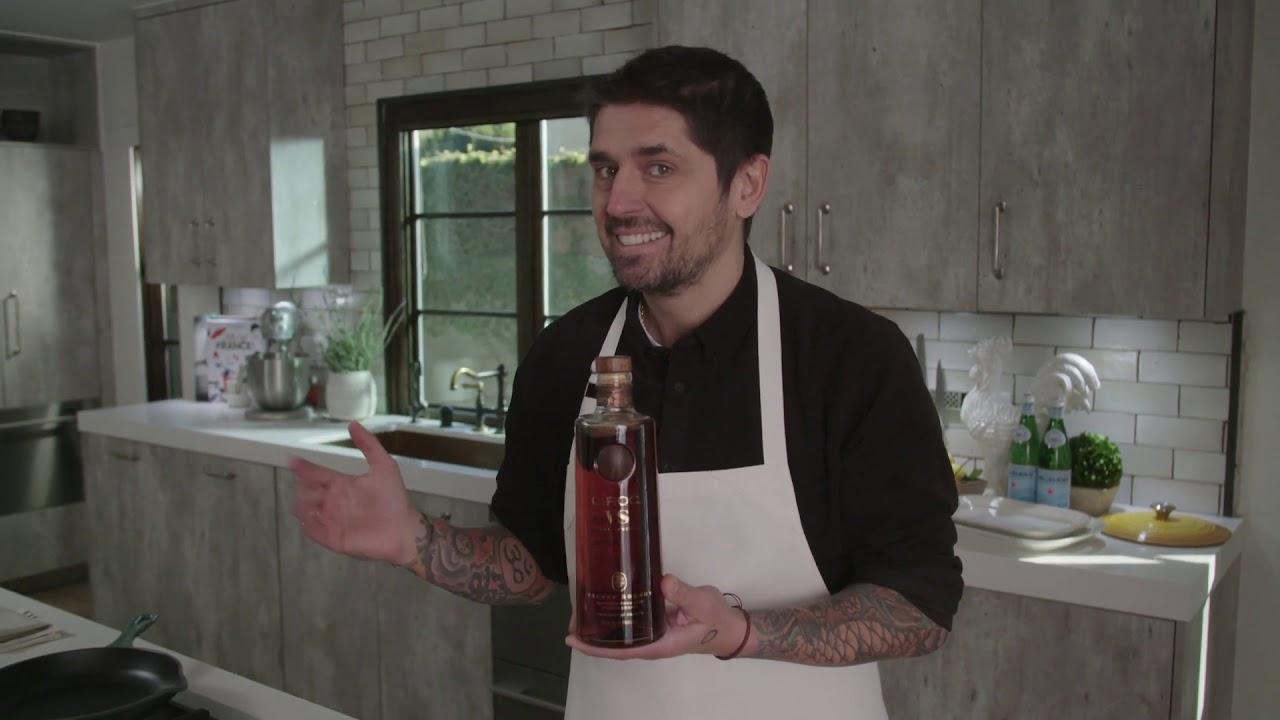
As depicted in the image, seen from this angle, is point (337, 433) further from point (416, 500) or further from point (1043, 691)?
point (1043, 691)

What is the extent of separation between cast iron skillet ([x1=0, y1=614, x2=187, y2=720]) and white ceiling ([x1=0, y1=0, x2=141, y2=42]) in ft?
13.4

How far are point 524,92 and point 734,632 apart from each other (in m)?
2.95

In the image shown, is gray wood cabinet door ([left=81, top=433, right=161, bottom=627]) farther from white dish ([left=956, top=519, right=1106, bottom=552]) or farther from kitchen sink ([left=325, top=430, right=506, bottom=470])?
white dish ([left=956, top=519, right=1106, bottom=552])

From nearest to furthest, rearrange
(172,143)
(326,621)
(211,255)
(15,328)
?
1. (326,621)
2. (211,255)
3. (172,143)
4. (15,328)

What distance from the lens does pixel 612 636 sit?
1300 millimetres

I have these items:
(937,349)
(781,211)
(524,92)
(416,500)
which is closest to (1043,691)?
(937,349)

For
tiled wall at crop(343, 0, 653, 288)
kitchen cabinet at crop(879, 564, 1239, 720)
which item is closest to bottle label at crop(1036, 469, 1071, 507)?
kitchen cabinet at crop(879, 564, 1239, 720)

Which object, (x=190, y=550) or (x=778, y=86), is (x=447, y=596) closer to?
(x=190, y=550)

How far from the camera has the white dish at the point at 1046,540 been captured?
2.48 meters

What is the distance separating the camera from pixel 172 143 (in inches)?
187

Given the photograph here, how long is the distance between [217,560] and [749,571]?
3.14 metres

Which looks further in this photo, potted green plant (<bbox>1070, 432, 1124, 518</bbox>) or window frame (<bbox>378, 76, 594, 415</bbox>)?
window frame (<bbox>378, 76, 594, 415</bbox>)

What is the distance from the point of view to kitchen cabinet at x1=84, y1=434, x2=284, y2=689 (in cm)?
402

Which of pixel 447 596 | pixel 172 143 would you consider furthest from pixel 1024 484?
pixel 172 143
